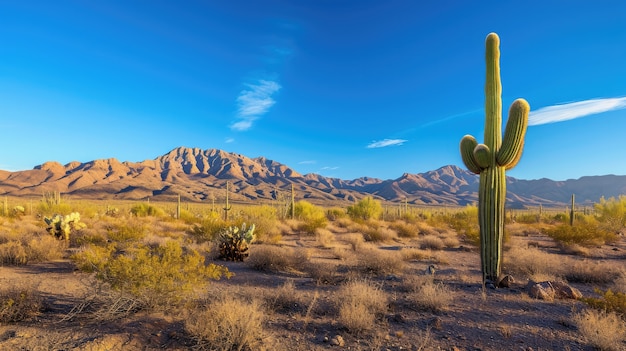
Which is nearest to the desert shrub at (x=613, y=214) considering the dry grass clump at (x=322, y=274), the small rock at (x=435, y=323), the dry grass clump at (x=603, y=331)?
the dry grass clump at (x=603, y=331)

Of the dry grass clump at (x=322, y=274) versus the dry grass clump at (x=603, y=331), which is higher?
the dry grass clump at (x=603, y=331)

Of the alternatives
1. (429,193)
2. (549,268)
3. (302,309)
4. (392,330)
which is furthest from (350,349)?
(429,193)

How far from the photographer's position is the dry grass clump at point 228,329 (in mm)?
4035

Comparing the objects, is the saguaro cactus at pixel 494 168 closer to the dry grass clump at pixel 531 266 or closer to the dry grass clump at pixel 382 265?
the dry grass clump at pixel 531 266

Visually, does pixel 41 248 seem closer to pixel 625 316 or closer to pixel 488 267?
pixel 488 267

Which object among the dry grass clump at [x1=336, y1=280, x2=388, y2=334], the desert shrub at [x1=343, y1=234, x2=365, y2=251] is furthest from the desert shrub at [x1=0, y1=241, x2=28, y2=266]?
the desert shrub at [x1=343, y1=234, x2=365, y2=251]

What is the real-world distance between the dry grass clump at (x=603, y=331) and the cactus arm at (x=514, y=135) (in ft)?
12.6

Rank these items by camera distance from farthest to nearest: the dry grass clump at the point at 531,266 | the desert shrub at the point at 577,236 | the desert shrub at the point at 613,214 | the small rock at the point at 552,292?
the desert shrub at the point at 613,214, the desert shrub at the point at 577,236, the dry grass clump at the point at 531,266, the small rock at the point at 552,292

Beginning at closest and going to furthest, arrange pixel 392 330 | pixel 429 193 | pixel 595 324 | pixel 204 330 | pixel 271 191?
pixel 204 330, pixel 595 324, pixel 392 330, pixel 271 191, pixel 429 193

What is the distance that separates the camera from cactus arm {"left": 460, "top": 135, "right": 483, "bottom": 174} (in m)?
8.38

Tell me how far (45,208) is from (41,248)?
724 inches

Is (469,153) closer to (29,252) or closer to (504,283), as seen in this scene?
(504,283)

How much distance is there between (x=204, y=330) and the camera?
13.8 feet

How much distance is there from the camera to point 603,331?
4.39 m
